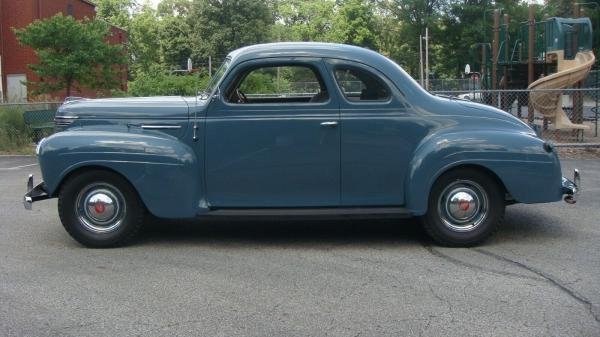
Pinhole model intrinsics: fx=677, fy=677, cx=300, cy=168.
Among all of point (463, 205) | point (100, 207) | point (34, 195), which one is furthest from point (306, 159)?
point (34, 195)

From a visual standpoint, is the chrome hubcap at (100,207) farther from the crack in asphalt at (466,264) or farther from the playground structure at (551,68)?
the playground structure at (551,68)

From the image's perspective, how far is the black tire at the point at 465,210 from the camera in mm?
6562

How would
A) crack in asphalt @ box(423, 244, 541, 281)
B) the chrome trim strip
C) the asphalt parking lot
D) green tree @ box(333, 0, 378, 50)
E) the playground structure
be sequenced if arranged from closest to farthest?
the asphalt parking lot
crack in asphalt @ box(423, 244, 541, 281)
the chrome trim strip
the playground structure
green tree @ box(333, 0, 378, 50)

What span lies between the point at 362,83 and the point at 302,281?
223 centimetres

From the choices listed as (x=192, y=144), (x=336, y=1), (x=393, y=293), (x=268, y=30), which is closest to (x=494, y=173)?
(x=393, y=293)

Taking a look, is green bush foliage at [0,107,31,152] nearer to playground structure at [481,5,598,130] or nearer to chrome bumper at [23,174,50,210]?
chrome bumper at [23,174,50,210]

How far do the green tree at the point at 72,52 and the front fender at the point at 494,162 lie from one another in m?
14.2

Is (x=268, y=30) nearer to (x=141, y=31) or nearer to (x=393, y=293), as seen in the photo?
(x=141, y=31)

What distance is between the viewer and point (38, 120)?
53.2 ft

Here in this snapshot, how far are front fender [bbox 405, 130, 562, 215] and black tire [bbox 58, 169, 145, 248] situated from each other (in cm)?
270

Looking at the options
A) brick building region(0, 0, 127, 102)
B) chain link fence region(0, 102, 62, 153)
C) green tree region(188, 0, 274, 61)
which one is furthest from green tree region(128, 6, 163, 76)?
→ chain link fence region(0, 102, 62, 153)

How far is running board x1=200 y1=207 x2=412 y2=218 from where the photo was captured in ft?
21.3

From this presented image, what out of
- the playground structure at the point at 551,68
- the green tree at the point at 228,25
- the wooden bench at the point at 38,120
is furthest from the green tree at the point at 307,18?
the wooden bench at the point at 38,120

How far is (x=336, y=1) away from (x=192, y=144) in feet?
219
